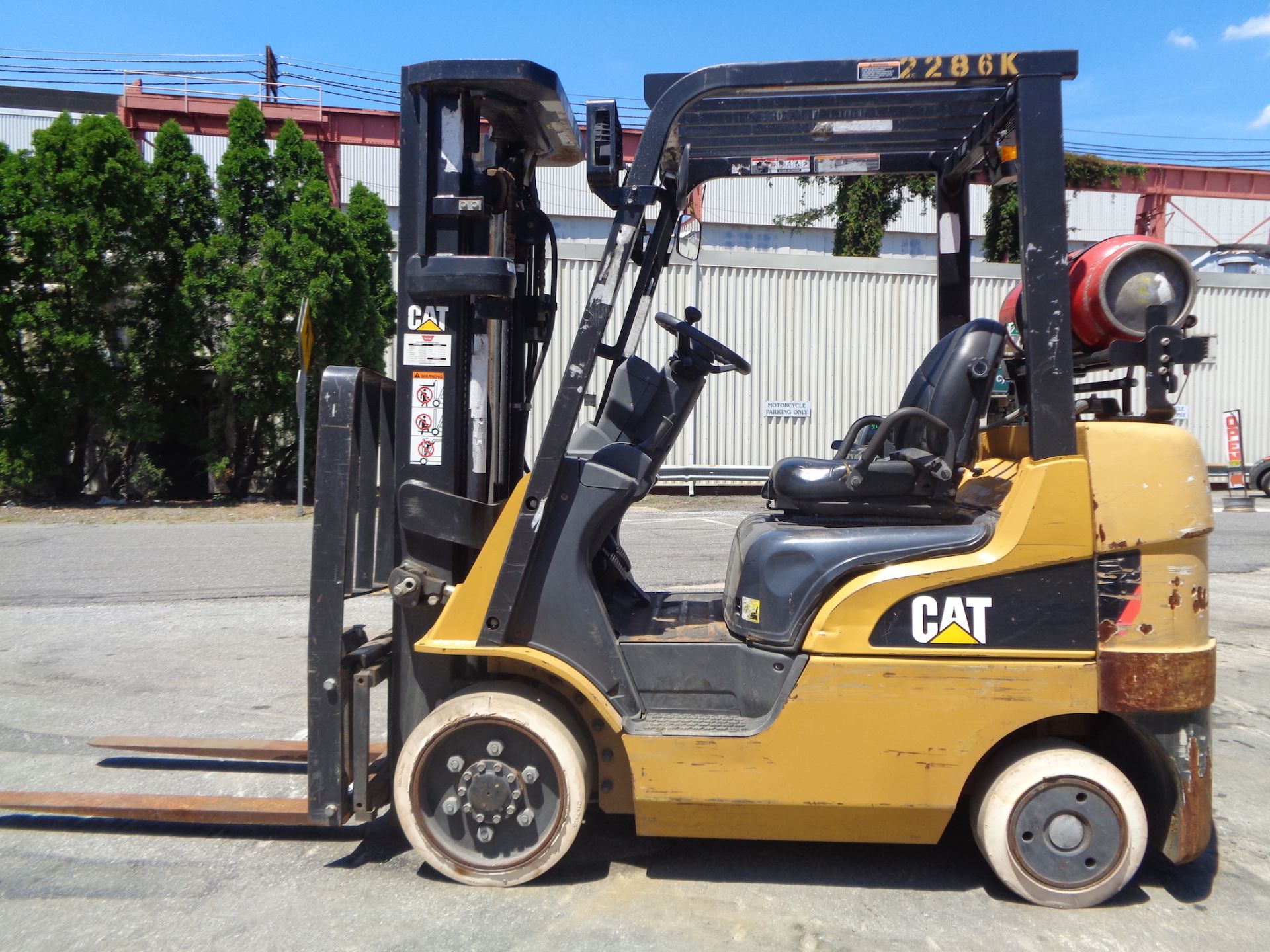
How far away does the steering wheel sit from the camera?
3.74m

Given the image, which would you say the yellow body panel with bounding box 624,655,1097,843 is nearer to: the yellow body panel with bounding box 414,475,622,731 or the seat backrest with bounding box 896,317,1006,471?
the yellow body panel with bounding box 414,475,622,731

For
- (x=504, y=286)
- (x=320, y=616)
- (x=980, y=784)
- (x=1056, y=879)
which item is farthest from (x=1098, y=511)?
(x=320, y=616)

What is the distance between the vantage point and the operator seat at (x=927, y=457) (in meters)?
3.55

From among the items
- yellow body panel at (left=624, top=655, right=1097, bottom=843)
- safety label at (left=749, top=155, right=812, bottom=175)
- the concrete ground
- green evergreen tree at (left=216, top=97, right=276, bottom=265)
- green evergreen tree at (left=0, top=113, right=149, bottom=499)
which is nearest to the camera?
the concrete ground

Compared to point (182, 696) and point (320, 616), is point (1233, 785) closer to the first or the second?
point (320, 616)

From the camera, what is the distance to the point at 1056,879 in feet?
11.1

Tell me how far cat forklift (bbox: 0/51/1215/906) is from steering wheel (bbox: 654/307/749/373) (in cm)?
2

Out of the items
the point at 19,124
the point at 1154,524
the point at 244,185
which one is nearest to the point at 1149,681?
the point at 1154,524

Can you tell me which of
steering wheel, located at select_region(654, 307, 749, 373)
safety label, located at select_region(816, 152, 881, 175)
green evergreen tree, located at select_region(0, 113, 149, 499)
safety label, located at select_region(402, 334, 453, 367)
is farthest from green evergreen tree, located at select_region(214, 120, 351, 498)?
steering wheel, located at select_region(654, 307, 749, 373)

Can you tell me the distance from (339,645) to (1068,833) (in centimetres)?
256

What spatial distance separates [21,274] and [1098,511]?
18.1m

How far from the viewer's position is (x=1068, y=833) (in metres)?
3.37

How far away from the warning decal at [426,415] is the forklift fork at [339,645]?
12 centimetres

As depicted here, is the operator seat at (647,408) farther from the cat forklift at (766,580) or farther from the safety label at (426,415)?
the safety label at (426,415)
